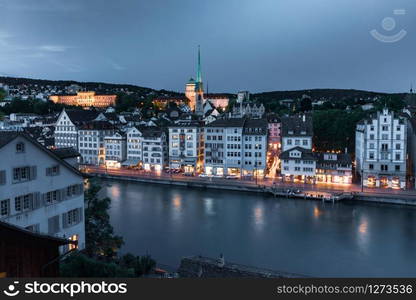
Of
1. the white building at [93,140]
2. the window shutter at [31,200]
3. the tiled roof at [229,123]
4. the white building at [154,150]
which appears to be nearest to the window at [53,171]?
the window shutter at [31,200]

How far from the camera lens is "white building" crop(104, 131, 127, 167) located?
1852 inches

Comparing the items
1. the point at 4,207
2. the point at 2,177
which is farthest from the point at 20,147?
the point at 4,207

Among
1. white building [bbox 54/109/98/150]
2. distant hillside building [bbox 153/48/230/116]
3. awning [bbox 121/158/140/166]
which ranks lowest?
awning [bbox 121/158/140/166]

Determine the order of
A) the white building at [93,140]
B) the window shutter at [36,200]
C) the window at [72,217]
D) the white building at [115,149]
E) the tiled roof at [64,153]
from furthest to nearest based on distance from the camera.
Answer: the white building at [93,140], the white building at [115,149], the tiled roof at [64,153], the window at [72,217], the window shutter at [36,200]

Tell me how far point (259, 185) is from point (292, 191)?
2.98 meters

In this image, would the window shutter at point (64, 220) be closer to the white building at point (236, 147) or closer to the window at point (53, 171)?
the window at point (53, 171)

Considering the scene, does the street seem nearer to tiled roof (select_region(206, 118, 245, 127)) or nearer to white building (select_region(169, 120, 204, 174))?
white building (select_region(169, 120, 204, 174))

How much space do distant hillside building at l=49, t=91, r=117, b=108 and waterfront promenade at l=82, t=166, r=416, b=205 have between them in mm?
72684

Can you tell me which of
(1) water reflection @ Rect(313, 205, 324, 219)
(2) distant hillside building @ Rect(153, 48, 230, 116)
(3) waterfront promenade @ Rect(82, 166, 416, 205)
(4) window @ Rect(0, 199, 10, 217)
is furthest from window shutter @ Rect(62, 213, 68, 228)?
(2) distant hillside building @ Rect(153, 48, 230, 116)

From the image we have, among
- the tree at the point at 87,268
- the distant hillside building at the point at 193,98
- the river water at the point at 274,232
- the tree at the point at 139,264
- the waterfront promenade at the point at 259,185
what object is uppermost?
the distant hillside building at the point at 193,98

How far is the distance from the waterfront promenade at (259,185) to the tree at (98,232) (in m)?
18.6

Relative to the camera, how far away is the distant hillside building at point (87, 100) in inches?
4528

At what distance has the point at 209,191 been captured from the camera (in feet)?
115

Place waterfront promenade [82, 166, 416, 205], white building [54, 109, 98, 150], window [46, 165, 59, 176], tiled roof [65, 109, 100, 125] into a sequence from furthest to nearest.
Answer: tiled roof [65, 109, 100, 125] < white building [54, 109, 98, 150] < waterfront promenade [82, 166, 416, 205] < window [46, 165, 59, 176]
